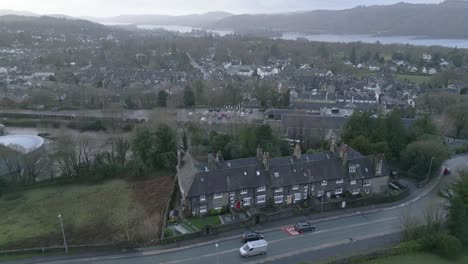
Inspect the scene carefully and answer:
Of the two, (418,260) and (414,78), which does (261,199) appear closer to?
(418,260)

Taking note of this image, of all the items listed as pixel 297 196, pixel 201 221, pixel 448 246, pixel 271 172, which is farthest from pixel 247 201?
pixel 448 246

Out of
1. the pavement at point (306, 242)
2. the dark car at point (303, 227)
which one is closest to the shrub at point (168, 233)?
the pavement at point (306, 242)

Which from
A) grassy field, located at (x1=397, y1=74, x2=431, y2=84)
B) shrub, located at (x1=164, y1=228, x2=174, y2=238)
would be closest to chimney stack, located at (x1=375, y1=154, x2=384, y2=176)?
shrub, located at (x1=164, y1=228, x2=174, y2=238)

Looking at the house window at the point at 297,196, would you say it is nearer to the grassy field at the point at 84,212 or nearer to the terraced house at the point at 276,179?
the terraced house at the point at 276,179

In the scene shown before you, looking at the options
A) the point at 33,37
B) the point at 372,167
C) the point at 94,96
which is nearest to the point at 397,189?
the point at 372,167

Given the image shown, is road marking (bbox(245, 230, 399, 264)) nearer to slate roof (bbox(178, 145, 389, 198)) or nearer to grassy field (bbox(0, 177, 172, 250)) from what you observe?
slate roof (bbox(178, 145, 389, 198))
